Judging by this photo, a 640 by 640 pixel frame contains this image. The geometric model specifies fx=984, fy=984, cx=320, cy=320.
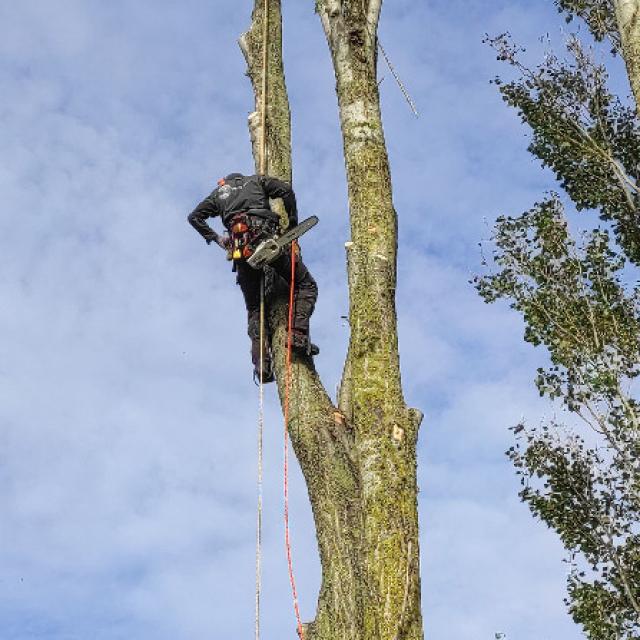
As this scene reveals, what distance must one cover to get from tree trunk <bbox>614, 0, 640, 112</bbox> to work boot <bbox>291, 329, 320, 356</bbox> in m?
2.94

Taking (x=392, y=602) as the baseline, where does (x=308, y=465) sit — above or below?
above

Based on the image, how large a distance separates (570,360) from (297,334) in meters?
6.58

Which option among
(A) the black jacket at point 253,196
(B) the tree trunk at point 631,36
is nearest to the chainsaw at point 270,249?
(A) the black jacket at point 253,196

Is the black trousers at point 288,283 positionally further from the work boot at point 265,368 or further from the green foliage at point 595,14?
the green foliage at point 595,14

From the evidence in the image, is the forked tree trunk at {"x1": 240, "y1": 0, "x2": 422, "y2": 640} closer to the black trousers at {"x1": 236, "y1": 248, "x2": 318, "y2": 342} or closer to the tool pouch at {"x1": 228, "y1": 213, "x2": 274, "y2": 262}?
the black trousers at {"x1": 236, "y1": 248, "x2": 318, "y2": 342}

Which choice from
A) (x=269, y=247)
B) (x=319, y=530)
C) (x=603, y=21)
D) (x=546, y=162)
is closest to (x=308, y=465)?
(x=319, y=530)

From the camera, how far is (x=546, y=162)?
13.0 meters

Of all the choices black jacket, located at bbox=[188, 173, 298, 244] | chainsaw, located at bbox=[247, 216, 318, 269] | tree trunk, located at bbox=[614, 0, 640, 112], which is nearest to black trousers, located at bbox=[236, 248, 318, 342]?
chainsaw, located at bbox=[247, 216, 318, 269]

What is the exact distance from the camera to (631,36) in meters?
7.10

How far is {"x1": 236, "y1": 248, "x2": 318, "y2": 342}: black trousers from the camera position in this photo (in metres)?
6.18

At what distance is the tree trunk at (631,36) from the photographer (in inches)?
274

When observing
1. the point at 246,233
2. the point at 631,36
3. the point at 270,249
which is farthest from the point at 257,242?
the point at 631,36

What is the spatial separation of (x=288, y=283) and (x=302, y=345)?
56cm

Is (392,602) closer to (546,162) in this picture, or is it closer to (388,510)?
(388,510)
